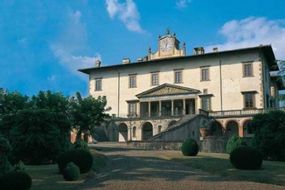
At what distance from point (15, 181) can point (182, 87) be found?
4046 centimetres

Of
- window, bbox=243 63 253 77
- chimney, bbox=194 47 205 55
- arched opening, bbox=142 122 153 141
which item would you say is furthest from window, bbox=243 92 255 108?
arched opening, bbox=142 122 153 141

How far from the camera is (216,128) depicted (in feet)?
166

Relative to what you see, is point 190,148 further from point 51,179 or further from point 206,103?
point 206,103

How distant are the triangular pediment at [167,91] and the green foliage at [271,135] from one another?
24.2 meters

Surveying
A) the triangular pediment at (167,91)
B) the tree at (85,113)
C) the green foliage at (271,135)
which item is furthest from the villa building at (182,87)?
the green foliage at (271,135)

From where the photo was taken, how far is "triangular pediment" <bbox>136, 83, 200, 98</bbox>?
2080 inches

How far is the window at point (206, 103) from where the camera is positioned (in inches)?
2035

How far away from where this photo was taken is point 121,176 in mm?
17578

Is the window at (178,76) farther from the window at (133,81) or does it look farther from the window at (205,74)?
the window at (133,81)

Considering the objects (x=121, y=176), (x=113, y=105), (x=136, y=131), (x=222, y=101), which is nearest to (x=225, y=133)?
(x=222, y=101)

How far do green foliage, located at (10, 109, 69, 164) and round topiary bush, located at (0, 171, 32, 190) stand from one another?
8.80 meters

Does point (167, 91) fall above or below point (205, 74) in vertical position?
below

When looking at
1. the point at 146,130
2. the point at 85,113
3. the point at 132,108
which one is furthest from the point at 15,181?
the point at 132,108

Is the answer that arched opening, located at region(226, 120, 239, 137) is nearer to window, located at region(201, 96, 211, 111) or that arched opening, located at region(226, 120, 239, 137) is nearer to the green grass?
window, located at region(201, 96, 211, 111)
